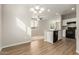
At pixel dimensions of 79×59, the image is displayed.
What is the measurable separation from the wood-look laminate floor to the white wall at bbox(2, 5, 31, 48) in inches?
6.5

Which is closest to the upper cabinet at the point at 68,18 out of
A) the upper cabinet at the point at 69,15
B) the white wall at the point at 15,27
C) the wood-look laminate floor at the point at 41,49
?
the upper cabinet at the point at 69,15

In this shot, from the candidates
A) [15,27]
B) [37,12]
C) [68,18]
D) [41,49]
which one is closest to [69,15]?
[68,18]

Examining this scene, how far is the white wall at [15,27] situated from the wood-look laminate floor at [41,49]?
0.54 ft

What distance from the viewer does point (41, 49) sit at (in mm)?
2143

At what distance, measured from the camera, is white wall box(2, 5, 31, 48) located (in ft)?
6.91

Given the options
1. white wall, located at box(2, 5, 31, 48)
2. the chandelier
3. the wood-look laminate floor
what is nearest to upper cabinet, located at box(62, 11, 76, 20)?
the chandelier

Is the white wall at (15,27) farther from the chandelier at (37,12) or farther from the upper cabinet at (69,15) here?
the upper cabinet at (69,15)

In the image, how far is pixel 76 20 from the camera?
2084 millimetres

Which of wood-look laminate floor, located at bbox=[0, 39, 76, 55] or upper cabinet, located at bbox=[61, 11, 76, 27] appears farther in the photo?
upper cabinet, located at bbox=[61, 11, 76, 27]

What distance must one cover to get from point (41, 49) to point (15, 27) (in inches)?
33.7

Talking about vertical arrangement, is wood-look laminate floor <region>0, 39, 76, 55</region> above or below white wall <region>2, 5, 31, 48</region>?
below

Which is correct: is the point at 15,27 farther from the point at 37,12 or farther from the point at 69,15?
the point at 69,15

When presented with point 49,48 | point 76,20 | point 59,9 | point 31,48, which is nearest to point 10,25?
point 31,48

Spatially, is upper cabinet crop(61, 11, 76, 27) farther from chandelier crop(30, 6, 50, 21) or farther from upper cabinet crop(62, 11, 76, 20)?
chandelier crop(30, 6, 50, 21)
